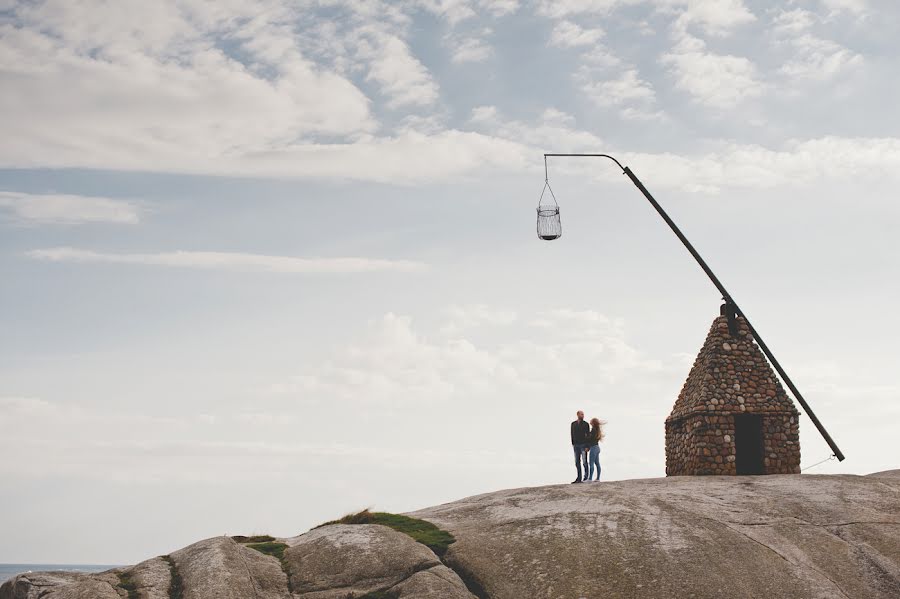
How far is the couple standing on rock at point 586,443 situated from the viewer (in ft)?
99.9

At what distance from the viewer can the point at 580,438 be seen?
30.5m

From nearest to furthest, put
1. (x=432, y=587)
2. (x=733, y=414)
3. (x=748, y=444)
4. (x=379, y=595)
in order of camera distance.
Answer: (x=379, y=595) → (x=432, y=587) → (x=733, y=414) → (x=748, y=444)

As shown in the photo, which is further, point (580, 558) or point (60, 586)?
point (580, 558)

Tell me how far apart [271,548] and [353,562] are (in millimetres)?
2830

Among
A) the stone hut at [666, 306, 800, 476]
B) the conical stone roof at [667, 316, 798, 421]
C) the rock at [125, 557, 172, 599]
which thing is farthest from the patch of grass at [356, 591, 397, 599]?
the conical stone roof at [667, 316, 798, 421]

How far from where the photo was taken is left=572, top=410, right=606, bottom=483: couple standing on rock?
99.9 feet

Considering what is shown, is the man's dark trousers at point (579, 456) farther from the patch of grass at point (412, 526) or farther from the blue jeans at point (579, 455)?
the patch of grass at point (412, 526)

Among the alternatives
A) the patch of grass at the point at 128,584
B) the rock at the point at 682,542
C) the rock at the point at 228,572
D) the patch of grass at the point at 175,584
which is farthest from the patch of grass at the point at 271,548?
the rock at the point at 682,542

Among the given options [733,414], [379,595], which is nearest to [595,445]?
[733,414]

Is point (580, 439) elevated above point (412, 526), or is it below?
above

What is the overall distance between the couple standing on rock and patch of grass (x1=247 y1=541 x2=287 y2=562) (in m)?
11.9

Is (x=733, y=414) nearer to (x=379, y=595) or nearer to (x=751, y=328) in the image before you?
(x=751, y=328)

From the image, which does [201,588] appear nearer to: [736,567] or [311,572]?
[311,572]

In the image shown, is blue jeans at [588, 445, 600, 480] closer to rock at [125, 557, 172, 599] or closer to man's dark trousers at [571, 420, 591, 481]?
man's dark trousers at [571, 420, 591, 481]
